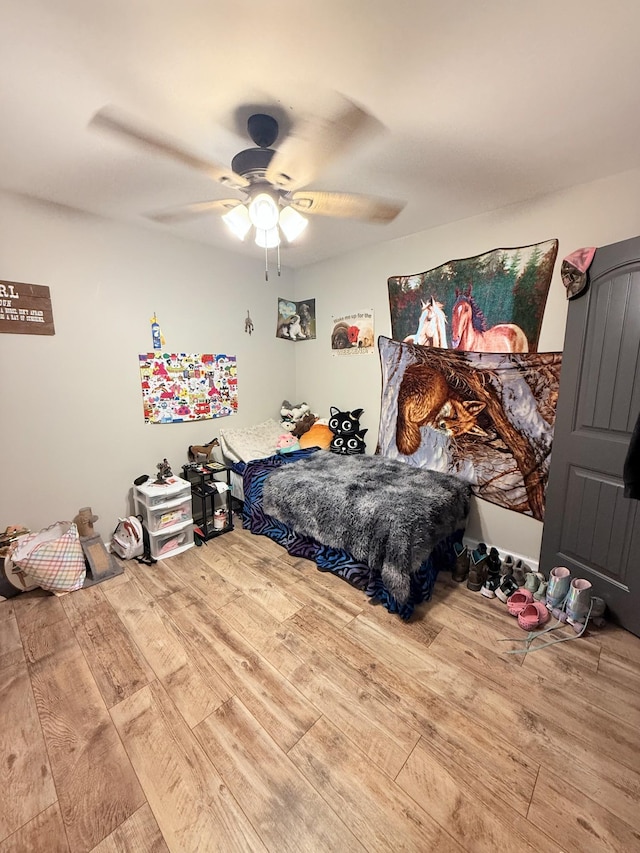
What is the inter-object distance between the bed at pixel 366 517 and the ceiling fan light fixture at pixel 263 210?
1620 millimetres

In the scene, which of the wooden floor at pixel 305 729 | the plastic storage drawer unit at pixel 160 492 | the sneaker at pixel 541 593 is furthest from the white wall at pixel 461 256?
the plastic storage drawer unit at pixel 160 492

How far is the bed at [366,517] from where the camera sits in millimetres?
1916

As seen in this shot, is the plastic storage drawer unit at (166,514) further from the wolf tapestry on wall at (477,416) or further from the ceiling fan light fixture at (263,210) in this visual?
the ceiling fan light fixture at (263,210)

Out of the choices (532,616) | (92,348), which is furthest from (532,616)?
(92,348)

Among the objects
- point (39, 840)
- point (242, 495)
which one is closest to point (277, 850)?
point (39, 840)

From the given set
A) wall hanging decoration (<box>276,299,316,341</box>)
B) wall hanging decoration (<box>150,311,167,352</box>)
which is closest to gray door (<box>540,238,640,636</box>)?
wall hanging decoration (<box>276,299,316,341</box>)

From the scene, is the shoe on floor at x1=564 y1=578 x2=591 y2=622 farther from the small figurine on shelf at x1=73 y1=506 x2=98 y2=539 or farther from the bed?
the small figurine on shelf at x1=73 y1=506 x2=98 y2=539

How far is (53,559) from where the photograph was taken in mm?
2080

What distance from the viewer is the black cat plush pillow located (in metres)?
3.14

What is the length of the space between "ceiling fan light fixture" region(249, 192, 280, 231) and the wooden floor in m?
2.05

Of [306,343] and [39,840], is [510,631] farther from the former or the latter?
[306,343]

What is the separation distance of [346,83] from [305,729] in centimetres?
247

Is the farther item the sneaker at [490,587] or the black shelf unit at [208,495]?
the black shelf unit at [208,495]

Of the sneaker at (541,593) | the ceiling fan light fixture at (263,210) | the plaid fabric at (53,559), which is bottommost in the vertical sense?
the sneaker at (541,593)
